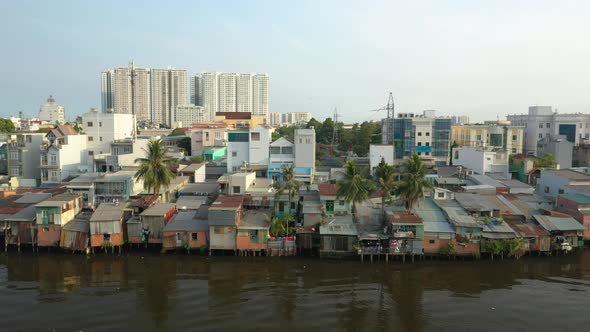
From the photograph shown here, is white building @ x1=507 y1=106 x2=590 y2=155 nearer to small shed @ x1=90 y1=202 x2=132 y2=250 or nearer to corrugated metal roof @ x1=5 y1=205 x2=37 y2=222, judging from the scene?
small shed @ x1=90 y1=202 x2=132 y2=250

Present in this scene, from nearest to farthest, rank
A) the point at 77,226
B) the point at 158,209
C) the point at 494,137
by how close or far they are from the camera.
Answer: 1. the point at 77,226
2. the point at 158,209
3. the point at 494,137

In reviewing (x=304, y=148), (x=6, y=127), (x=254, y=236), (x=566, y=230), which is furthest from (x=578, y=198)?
(x=6, y=127)

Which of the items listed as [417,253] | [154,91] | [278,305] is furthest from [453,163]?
[154,91]

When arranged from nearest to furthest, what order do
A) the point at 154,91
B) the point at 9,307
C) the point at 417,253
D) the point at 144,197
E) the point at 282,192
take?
the point at 9,307
the point at 417,253
the point at 282,192
the point at 144,197
the point at 154,91

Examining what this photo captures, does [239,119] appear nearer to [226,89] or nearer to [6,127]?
[226,89]

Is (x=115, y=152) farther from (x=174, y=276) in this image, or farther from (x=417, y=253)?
(x=417, y=253)

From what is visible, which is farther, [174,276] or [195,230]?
[195,230]

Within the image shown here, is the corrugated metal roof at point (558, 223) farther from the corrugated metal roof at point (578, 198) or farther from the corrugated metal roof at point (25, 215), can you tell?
the corrugated metal roof at point (25, 215)

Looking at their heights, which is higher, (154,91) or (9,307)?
(154,91)
